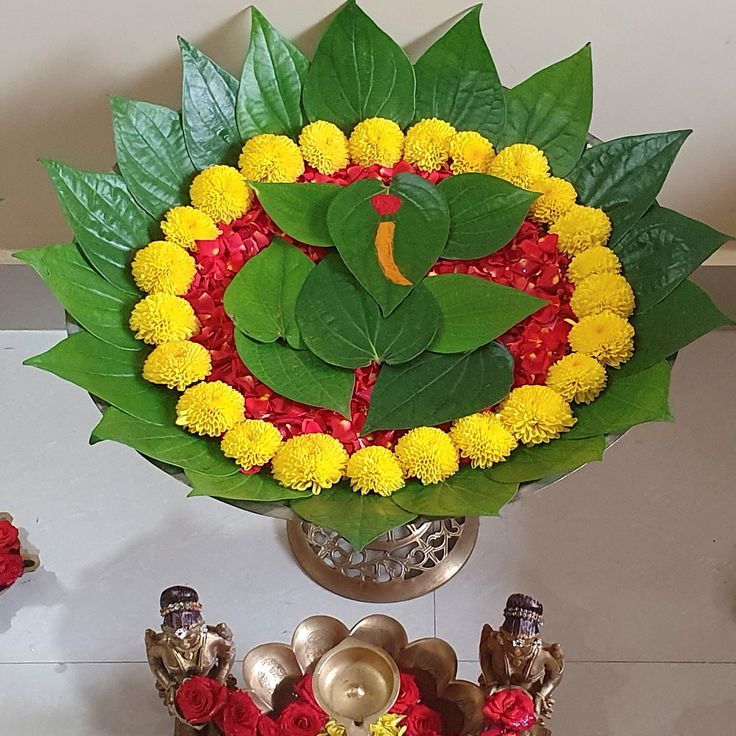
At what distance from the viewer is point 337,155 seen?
1.07 metres

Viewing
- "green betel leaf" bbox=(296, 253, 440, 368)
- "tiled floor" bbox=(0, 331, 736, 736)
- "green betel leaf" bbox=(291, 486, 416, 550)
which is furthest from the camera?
"tiled floor" bbox=(0, 331, 736, 736)

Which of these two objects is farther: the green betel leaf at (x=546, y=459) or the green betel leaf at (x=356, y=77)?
the green betel leaf at (x=356, y=77)

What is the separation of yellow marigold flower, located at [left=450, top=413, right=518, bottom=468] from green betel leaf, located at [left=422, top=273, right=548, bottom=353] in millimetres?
82

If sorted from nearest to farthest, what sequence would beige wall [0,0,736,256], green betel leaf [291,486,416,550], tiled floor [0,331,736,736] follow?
green betel leaf [291,486,416,550], beige wall [0,0,736,256], tiled floor [0,331,736,736]

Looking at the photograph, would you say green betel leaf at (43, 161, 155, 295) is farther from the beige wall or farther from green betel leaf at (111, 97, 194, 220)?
the beige wall

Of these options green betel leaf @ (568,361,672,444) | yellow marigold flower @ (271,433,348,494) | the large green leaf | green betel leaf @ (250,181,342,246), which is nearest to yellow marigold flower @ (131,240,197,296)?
green betel leaf @ (250,181,342,246)

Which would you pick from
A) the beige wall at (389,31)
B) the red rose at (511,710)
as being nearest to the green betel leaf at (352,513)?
the red rose at (511,710)

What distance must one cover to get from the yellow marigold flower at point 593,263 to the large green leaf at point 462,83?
0.18 m

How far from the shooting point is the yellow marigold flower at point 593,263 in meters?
1.00

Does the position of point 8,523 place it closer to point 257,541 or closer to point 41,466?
point 41,466

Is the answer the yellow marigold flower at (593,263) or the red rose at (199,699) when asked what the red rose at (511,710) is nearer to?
the red rose at (199,699)

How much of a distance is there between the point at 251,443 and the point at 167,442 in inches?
3.3

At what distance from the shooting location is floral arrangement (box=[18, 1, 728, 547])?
0.94 metres

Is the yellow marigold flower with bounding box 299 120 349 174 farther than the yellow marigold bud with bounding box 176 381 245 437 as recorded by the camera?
Yes
